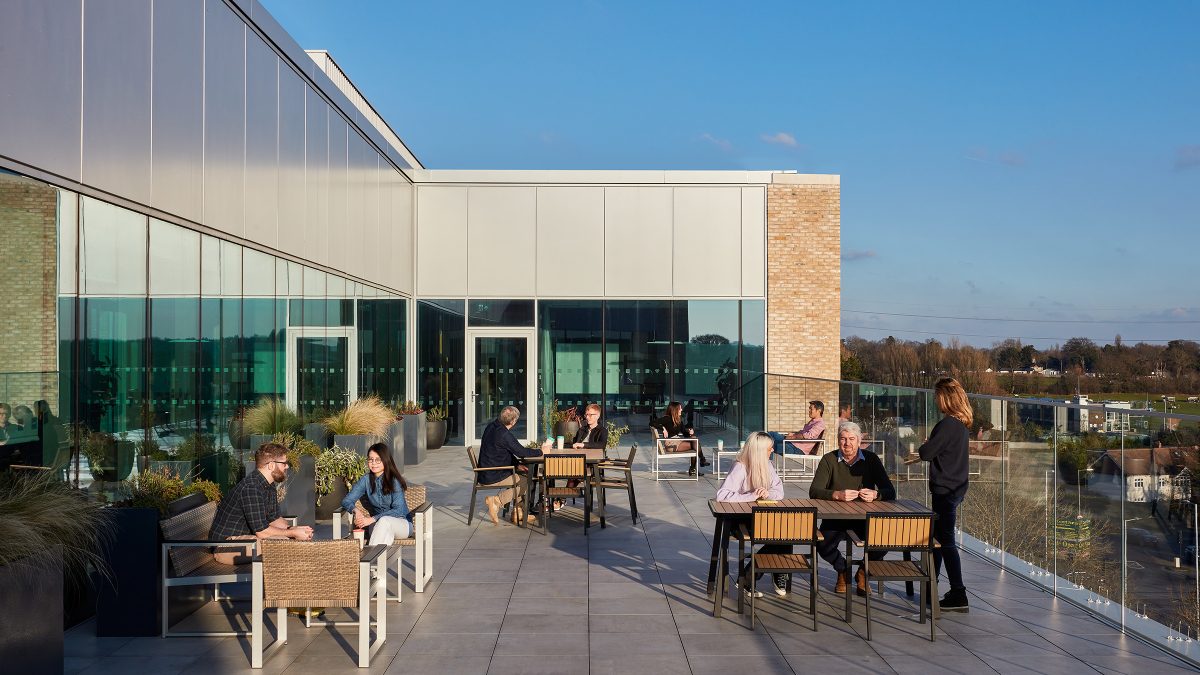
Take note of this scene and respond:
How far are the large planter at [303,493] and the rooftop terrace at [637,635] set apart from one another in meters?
1.94

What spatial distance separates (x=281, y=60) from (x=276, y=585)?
7.04m

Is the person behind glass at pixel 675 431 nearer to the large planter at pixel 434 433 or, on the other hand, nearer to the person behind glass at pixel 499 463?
the person behind glass at pixel 499 463

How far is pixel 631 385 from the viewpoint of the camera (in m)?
17.8

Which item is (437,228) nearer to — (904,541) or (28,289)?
(28,289)

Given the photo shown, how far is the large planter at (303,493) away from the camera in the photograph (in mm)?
9297

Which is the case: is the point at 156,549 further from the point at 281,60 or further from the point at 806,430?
the point at 806,430

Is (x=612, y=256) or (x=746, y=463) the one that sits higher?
(x=612, y=256)

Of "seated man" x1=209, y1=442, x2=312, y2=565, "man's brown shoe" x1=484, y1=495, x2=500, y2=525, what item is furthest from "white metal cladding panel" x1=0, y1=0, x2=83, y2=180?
"man's brown shoe" x1=484, y1=495, x2=500, y2=525

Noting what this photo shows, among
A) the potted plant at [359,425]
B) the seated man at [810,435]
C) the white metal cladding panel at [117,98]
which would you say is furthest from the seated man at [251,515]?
the seated man at [810,435]

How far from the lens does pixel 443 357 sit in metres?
17.9

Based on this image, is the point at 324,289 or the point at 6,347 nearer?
the point at 6,347

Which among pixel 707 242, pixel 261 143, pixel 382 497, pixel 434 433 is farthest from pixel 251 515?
pixel 707 242

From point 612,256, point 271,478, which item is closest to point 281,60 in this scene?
point 271,478

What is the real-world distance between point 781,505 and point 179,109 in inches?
228
